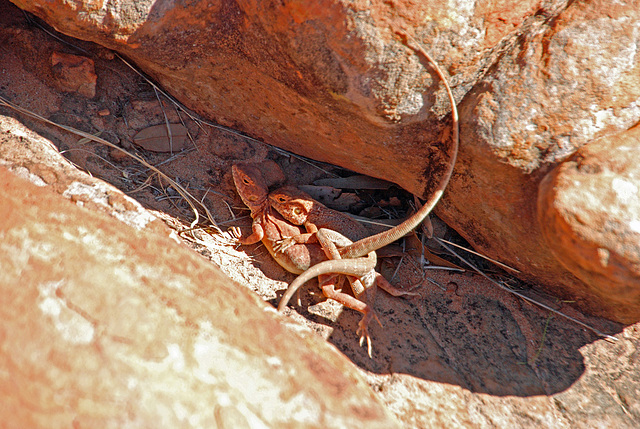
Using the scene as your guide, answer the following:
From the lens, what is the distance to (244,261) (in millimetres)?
3359

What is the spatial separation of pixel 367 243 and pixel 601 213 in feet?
5.32

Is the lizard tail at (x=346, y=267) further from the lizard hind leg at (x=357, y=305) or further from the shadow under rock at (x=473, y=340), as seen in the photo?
the shadow under rock at (x=473, y=340)

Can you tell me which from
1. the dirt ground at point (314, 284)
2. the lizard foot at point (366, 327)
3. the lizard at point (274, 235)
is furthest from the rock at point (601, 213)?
the lizard at point (274, 235)

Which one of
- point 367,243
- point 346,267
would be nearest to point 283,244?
point 346,267

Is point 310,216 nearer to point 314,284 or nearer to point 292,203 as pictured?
point 292,203

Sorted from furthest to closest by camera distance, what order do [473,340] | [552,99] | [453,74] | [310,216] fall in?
[310,216] < [473,340] < [453,74] < [552,99]

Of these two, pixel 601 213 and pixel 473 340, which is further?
pixel 473 340

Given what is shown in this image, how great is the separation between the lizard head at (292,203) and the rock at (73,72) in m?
1.76

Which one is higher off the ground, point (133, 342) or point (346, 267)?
point (346, 267)

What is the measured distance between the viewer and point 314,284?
342 cm

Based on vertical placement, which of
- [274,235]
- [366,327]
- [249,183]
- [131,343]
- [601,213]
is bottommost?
[131,343]

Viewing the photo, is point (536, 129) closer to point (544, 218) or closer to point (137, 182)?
point (544, 218)

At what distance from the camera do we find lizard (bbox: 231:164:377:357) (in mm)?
3336

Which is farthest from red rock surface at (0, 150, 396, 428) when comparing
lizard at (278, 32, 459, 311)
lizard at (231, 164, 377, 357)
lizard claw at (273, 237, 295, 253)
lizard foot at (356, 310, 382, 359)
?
lizard claw at (273, 237, 295, 253)
